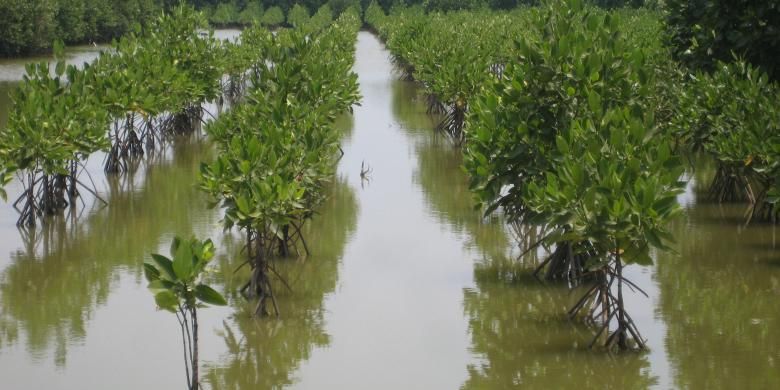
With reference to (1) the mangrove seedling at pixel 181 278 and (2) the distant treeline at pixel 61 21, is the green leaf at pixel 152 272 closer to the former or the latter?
(1) the mangrove seedling at pixel 181 278

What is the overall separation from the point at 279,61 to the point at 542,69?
21.5ft

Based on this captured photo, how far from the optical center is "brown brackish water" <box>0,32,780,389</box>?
31.9 feet

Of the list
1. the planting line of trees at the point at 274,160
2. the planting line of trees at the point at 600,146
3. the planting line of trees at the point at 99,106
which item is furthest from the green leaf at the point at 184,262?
the planting line of trees at the point at 99,106

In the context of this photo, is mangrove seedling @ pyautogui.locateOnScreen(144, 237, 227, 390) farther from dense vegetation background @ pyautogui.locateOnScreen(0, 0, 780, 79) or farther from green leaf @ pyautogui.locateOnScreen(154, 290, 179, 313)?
dense vegetation background @ pyautogui.locateOnScreen(0, 0, 780, 79)

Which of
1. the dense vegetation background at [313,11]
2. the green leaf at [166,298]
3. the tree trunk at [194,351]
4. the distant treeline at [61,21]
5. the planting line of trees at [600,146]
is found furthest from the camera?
the distant treeline at [61,21]

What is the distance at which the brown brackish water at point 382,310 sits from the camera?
9.72 m

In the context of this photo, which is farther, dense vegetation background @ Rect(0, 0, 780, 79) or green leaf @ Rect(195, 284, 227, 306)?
dense vegetation background @ Rect(0, 0, 780, 79)

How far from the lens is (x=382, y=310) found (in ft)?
38.3

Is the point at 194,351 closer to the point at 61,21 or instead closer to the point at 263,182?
the point at 263,182

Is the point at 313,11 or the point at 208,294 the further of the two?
the point at 313,11

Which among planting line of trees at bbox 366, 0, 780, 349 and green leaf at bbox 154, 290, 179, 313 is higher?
planting line of trees at bbox 366, 0, 780, 349

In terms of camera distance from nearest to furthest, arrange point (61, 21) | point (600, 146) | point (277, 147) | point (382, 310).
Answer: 1. point (600, 146)
2. point (382, 310)
3. point (277, 147)
4. point (61, 21)

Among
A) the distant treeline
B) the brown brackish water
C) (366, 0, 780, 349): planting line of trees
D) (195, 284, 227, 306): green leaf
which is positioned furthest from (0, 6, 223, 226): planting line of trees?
the distant treeline

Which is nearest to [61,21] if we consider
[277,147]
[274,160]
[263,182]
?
[277,147]
